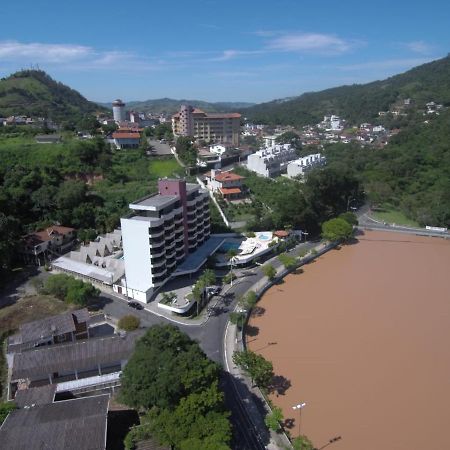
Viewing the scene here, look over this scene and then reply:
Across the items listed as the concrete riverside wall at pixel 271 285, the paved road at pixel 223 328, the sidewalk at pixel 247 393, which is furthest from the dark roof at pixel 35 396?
the concrete riverside wall at pixel 271 285

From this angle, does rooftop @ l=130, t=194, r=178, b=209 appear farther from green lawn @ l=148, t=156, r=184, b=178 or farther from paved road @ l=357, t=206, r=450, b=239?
paved road @ l=357, t=206, r=450, b=239

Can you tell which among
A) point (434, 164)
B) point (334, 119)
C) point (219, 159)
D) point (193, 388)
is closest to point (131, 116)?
point (219, 159)

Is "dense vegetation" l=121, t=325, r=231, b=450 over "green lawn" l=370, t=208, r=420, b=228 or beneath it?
over

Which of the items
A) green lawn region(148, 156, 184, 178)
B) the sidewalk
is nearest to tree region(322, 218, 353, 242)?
the sidewalk

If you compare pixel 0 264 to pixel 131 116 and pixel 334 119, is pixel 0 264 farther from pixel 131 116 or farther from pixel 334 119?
pixel 334 119

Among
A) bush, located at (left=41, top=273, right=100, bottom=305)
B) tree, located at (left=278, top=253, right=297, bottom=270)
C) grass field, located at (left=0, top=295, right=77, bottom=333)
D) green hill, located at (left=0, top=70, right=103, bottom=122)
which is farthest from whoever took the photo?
green hill, located at (left=0, top=70, right=103, bottom=122)

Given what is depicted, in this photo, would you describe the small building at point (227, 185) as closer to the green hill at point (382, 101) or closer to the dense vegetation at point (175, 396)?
the dense vegetation at point (175, 396)
